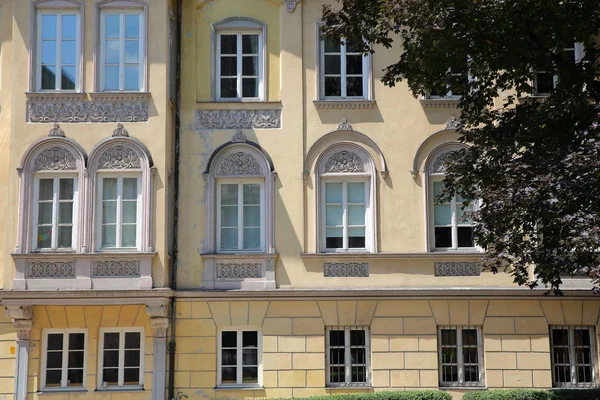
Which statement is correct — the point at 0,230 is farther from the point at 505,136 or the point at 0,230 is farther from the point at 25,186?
the point at 505,136

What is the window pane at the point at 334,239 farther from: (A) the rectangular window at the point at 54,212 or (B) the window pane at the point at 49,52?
(B) the window pane at the point at 49,52

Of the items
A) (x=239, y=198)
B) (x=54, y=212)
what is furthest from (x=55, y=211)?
(x=239, y=198)

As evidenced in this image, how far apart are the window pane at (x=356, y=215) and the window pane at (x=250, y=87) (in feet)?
12.3

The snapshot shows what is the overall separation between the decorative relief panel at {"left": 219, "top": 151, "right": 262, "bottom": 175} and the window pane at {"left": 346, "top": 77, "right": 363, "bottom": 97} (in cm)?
294

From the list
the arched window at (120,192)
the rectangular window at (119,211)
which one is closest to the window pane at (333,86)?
the arched window at (120,192)

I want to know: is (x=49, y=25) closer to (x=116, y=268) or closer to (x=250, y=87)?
(x=250, y=87)

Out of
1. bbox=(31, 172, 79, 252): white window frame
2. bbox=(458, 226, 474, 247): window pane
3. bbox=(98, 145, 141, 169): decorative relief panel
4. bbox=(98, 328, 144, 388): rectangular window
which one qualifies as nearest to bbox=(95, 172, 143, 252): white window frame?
bbox=(98, 145, 141, 169): decorative relief panel

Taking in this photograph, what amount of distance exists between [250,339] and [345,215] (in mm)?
3782

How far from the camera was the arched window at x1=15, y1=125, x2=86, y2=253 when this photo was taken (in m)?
20.8

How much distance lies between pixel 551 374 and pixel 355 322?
4.80 meters

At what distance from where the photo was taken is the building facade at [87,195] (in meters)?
20.6

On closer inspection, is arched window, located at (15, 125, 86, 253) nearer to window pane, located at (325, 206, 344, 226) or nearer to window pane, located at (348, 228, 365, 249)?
window pane, located at (325, 206, 344, 226)

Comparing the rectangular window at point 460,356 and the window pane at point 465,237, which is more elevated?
the window pane at point 465,237

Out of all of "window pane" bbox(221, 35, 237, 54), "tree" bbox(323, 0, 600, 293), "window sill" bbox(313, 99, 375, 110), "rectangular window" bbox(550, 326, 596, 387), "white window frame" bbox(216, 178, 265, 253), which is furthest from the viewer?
"window pane" bbox(221, 35, 237, 54)
